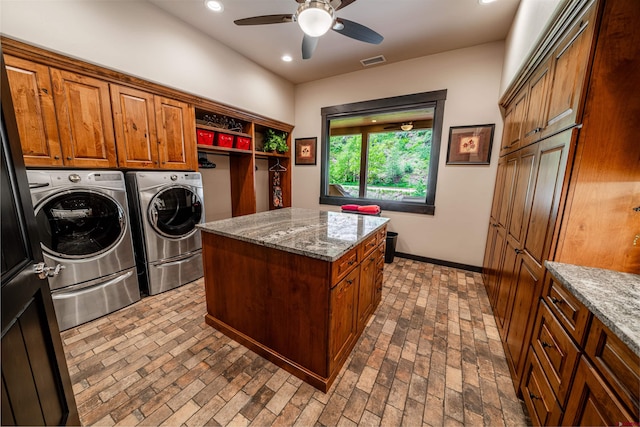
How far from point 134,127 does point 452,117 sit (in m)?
3.76

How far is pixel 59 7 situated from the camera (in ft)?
5.81

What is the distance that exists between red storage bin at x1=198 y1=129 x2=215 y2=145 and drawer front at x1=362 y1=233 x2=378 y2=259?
2.48 m

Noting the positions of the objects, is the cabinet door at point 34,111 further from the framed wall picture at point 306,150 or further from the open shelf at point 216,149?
the framed wall picture at point 306,150

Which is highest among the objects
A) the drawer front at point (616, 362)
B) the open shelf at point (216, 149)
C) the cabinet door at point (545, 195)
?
the open shelf at point (216, 149)

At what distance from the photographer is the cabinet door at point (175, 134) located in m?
2.46

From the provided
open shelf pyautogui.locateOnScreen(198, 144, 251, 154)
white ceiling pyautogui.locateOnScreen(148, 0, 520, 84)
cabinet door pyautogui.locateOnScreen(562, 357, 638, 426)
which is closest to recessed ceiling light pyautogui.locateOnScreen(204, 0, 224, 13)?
white ceiling pyautogui.locateOnScreen(148, 0, 520, 84)

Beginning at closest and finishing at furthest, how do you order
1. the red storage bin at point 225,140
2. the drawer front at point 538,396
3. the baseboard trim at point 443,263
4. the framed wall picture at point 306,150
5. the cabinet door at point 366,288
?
the drawer front at point 538,396
the cabinet door at point 366,288
the red storage bin at point 225,140
the baseboard trim at point 443,263
the framed wall picture at point 306,150

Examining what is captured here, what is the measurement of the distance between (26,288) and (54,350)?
1.21 feet

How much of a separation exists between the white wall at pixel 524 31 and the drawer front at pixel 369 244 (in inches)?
67.5

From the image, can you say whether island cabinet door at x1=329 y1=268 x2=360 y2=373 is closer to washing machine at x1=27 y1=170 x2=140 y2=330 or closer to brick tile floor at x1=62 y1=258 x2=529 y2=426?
brick tile floor at x1=62 y1=258 x2=529 y2=426

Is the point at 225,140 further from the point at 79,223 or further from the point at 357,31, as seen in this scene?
the point at 357,31

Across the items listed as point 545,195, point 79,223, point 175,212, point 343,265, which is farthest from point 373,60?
point 79,223

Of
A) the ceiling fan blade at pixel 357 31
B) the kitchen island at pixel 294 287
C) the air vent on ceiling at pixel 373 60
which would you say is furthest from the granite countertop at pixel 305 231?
the air vent on ceiling at pixel 373 60

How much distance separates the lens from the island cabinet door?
4.60 feet
